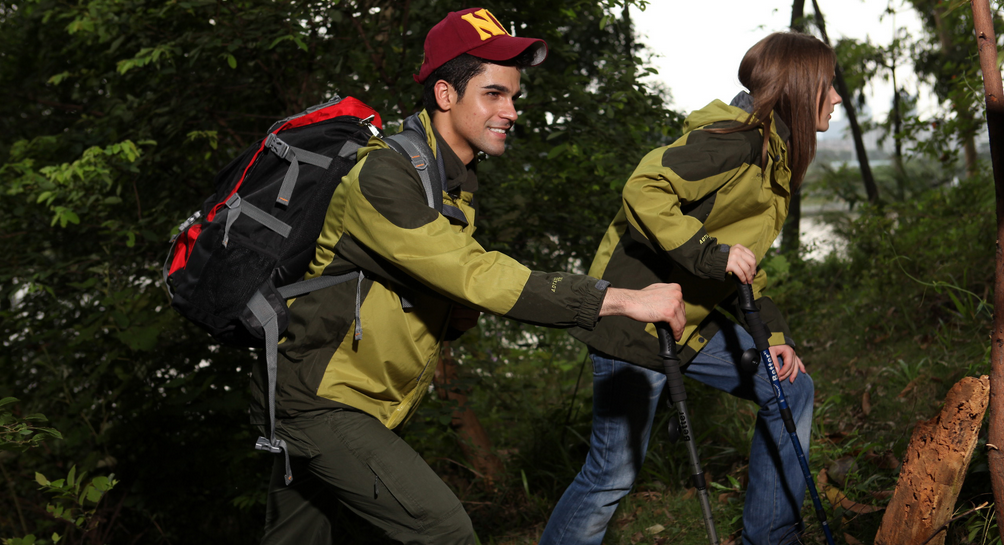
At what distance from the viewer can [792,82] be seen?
2.52 metres

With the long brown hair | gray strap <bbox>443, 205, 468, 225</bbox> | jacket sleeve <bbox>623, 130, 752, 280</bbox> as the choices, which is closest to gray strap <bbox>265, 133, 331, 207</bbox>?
gray strap <bbox>443, 205, 468, 225</bbox>

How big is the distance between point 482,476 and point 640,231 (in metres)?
2.56

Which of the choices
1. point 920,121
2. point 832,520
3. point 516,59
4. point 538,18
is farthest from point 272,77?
point 920,121

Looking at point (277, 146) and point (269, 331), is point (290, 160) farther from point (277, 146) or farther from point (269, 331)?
point (269, 331)

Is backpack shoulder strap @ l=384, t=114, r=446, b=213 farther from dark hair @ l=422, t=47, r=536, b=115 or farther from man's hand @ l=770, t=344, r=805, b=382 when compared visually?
man's hand @ l=770, t=344, r=805, b=382

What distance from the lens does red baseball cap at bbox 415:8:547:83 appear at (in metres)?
2.24

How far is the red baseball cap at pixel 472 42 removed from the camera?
2.24m

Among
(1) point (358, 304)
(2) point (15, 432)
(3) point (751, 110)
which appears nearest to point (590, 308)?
(1) point (358, 304)

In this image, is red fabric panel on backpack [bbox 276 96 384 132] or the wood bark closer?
the wood bark

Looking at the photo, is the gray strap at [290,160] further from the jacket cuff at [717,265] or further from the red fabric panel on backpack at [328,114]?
the jacket cuff at [717,265]

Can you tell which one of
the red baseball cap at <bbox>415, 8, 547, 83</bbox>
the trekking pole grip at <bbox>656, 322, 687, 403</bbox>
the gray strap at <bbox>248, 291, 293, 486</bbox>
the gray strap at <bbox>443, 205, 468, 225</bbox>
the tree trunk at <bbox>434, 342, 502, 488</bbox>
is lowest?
the tree trunk at <bbox>434, 342, 502, 488</bbox>

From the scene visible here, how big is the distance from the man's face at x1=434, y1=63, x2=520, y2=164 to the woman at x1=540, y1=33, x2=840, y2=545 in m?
0.47

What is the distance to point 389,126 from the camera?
388cm

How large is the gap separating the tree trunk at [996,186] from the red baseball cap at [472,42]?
1.16 m
